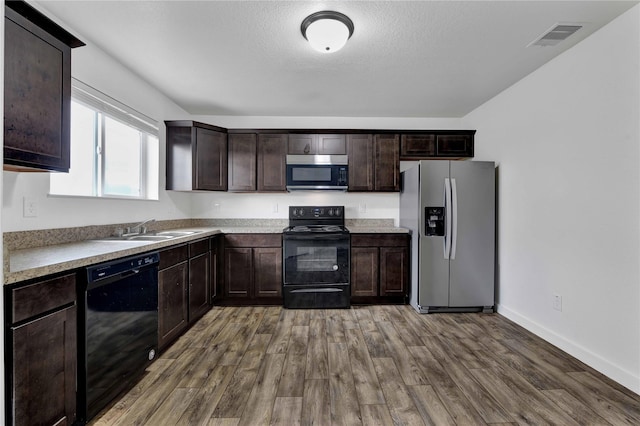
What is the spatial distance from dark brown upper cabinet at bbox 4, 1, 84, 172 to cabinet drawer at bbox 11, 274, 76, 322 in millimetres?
613

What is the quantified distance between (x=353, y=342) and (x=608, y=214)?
212cm

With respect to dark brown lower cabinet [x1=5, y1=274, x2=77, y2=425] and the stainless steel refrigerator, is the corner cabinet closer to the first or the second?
the stainless steel refrigerator

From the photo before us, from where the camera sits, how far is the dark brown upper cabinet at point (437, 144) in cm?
Answer: 383

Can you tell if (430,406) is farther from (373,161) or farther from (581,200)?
(373,161)

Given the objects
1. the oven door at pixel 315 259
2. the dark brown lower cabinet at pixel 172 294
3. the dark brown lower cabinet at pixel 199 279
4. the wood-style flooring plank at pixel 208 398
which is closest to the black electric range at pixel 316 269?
the oven door at pixel 315 259

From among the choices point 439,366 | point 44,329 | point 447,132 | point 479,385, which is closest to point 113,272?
point 44,329

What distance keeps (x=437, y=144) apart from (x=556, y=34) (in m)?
1.73

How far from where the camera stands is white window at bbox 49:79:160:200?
2273 mm

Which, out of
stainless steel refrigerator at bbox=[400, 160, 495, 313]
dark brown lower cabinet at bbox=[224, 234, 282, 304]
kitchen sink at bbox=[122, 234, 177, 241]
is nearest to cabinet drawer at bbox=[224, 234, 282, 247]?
dark brown lower cabinet at bbox=[224, 234, 282, 304]

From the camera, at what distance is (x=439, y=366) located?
→ 7.22ft

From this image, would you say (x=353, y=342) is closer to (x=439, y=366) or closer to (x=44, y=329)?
(x=439, y=366)

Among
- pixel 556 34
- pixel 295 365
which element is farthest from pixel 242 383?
pixel 556 34

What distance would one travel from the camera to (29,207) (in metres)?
1.88

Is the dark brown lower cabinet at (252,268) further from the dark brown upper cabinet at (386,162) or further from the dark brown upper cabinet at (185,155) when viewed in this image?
the dark brown upper cabinet at (386,162)
